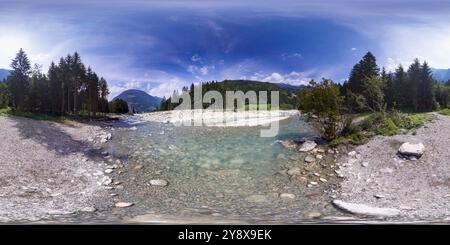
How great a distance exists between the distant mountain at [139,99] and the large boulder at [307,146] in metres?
2.78

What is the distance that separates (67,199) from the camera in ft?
13.0

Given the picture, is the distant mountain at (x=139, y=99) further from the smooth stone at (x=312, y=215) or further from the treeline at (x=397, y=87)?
the treeline at (x=397, y=87)

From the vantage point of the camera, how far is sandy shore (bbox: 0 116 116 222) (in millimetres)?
3809

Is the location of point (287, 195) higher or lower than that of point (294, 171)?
lower

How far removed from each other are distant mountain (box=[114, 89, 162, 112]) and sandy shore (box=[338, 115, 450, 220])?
2.52 metres

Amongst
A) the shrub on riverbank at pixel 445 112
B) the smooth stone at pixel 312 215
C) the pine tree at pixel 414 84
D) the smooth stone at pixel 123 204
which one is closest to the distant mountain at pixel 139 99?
the smooth stone at pixel 123 204

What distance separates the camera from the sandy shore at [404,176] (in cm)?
385

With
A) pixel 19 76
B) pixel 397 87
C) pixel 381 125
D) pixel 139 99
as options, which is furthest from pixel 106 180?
pixel 381 125

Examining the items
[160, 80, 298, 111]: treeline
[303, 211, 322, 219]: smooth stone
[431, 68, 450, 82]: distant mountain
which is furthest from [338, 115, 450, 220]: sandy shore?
[160, 80, 298, 111]: treeline

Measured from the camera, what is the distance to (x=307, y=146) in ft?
18.7

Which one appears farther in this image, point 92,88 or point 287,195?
point 287,195

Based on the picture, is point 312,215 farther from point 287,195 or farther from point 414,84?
point 414,84

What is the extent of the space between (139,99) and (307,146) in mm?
3153
